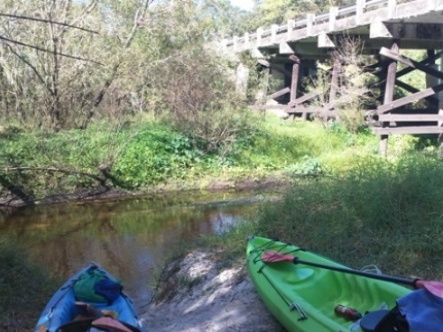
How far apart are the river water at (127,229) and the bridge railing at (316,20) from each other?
549 centimetres

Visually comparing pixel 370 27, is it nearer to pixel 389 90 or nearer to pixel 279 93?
pixel 389 90

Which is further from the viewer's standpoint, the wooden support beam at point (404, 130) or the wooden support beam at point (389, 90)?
the wooden support beam at point (389, 90)

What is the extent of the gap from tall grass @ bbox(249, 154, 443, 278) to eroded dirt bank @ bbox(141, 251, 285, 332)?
0.81 m

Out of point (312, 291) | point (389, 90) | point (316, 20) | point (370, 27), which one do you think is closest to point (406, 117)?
point (389, 90)

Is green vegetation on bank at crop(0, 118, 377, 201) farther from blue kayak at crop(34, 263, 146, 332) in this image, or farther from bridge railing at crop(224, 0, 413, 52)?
blue kayak at crop(34, 263, 146, 332)

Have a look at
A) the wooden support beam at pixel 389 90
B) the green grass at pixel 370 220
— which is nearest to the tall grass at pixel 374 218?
the green grass at pixel 370 220

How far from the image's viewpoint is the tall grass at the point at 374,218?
17.3 feet

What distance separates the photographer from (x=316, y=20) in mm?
17078

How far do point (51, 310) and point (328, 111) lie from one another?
44.4 feet

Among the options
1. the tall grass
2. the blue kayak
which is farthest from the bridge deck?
the blue kayak

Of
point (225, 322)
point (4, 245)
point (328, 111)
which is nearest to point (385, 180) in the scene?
point (225, 322)

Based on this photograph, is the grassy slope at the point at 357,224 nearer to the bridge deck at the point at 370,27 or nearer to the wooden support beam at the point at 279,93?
the bridge deck at the point at 370,27

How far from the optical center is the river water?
820 centimetres

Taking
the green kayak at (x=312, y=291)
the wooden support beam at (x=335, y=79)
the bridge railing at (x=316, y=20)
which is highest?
the bridge railing at (x=316, y=20)
